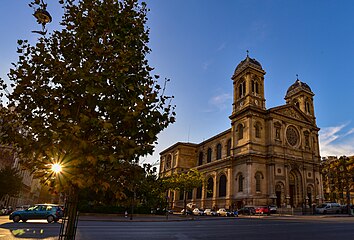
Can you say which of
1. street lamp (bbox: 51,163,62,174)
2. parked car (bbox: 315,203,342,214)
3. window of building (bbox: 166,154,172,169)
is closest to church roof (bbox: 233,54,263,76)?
parked car (bbox: 315,203,342,214)

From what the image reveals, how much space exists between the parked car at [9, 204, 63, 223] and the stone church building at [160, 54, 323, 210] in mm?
29695

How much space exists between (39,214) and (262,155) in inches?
1372

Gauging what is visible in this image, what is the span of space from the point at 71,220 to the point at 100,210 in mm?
32686

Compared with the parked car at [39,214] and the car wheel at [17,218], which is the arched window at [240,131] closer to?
the parked car at [39,214]

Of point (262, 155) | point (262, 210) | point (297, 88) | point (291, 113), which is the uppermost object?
point (297, 88)

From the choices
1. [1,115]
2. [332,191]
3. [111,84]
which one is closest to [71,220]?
[1,115]

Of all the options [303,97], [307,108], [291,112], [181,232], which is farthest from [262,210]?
[303,97]

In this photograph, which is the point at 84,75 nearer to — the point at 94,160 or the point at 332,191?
the point at 94,160

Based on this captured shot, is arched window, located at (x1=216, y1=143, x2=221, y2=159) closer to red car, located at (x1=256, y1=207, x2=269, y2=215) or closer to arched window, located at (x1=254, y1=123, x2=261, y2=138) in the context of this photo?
arched window, located at (x1=254, y1=123, x2=261, y2=138)

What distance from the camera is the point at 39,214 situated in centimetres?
2089

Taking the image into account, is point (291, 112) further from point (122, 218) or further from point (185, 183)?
point (122, 218)

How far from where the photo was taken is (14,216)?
2014 centimetres

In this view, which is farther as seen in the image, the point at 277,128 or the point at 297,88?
Result: the point at 297,88

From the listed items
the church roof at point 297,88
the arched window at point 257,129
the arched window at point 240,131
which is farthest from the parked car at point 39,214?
the church roof at point 297,88
